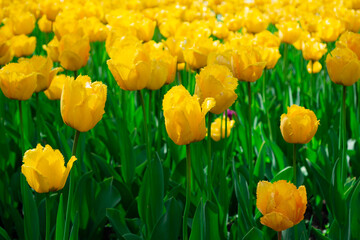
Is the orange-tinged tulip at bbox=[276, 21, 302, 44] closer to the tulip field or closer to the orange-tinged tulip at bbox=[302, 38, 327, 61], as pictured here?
the tulip field

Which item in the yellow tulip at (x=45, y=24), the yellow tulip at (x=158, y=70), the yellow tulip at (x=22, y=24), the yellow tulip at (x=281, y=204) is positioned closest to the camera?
the yellow tulip at (x=281, y=204)

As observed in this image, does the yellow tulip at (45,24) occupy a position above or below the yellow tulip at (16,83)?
below

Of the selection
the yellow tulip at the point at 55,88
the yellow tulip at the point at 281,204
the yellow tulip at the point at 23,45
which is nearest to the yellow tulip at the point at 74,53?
the yellow tulip at the point at 55,88

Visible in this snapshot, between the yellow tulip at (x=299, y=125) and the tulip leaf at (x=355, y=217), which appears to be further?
the tulip leaf at (x=355, y=217)

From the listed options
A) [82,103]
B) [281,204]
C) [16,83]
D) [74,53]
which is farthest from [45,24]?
[281,204]

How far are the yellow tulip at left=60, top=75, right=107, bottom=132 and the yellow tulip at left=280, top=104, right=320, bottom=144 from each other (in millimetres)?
534

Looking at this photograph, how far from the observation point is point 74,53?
6.96 feet

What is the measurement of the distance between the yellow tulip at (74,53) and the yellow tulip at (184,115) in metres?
1.01

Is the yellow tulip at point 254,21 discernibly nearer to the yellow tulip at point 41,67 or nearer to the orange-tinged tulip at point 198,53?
the orange-tinged tulip at point 198,53

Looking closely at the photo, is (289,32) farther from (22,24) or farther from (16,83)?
(16,83)

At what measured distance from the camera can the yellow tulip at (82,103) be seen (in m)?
1.26

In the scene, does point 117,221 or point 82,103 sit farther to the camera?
point 117,221

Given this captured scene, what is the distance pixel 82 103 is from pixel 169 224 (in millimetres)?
561

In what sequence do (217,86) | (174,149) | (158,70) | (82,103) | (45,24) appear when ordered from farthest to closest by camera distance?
(45,24), (174,149), (158,70), (217,86), (82,103)
